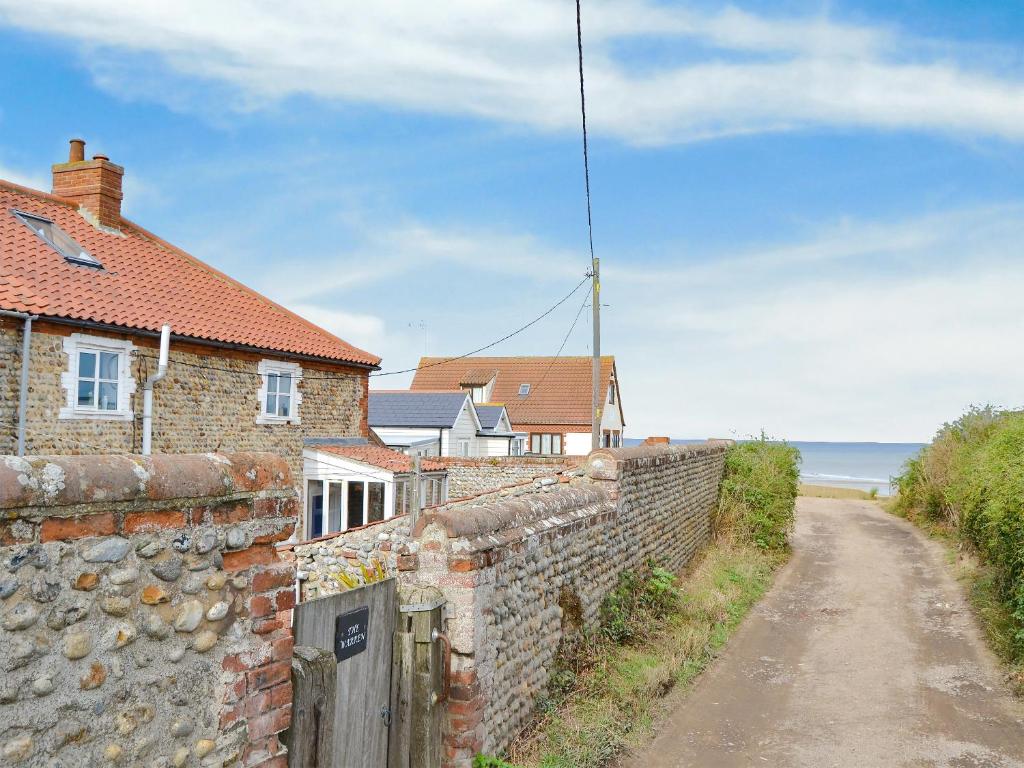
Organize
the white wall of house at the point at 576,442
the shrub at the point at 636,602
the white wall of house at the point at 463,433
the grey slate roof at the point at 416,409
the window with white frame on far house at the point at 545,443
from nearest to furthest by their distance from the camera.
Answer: the shrub at the point at 636,602 → the white wall of house at the point at 463,433 → the grey slate roof at the point at 416,409 → the white wall of house at the point at 576,442 → the window with white frame on far house at the point at 545,443

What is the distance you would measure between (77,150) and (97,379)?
7320 millimetres

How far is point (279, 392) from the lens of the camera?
1773 centimetres

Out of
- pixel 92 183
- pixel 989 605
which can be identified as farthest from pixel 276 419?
pixel 989 605

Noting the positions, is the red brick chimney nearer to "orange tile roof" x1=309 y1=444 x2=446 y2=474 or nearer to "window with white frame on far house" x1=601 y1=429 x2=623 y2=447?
"orange tile roof" x1=309 y1=444 x2=446 y2=474

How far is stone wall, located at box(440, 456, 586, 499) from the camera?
2136cm

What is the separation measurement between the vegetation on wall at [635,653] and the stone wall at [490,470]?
19.4ft

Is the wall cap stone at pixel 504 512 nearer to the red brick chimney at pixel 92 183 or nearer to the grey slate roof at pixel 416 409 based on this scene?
the red brick chimney at pixel 92 183

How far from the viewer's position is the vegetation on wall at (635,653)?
6.87 meters

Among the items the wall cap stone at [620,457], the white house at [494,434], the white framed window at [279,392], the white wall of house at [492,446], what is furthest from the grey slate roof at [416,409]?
the wall cap stone at [620,457]

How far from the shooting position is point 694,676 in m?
9.30

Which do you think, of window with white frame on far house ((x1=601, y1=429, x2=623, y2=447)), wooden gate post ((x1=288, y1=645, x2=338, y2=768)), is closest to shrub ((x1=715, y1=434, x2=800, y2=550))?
wooden gate post ((x1=288, y1=645, x2=338, y2=768))

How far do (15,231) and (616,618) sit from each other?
13.0 metres

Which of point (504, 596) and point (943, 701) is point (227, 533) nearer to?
point (504, 596)

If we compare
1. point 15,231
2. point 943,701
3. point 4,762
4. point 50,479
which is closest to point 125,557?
point 50,479
